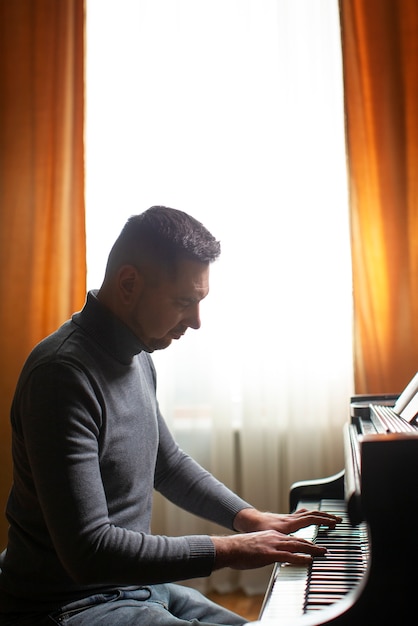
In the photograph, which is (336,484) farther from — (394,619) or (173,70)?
(173,70)

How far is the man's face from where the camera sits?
1425mm

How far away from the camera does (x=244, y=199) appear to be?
276cm

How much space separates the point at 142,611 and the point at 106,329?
53 cm

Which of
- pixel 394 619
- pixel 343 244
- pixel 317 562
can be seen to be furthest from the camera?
pixel 343 244

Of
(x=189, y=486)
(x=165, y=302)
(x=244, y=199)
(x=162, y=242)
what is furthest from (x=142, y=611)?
(x=244, y=199)

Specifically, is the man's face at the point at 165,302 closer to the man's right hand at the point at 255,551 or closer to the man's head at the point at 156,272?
the man's head at the point at 156,272

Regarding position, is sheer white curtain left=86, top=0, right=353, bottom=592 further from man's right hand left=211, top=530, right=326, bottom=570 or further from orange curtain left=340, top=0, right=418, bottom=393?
man's right hand left=211, top=530, right=326, bottom=570

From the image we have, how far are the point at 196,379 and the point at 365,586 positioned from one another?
189 centimetres

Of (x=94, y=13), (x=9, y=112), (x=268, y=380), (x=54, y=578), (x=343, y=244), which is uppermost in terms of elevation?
(x=94, y=13)

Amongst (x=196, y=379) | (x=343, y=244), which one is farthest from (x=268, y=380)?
(x=343, y=244)

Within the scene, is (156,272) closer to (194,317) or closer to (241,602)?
(194,317)

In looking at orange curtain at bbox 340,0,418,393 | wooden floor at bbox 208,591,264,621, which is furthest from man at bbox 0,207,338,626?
orange curtain at bbox 340,0,418,393

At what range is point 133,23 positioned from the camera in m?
2.81

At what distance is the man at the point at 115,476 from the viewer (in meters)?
1.18
